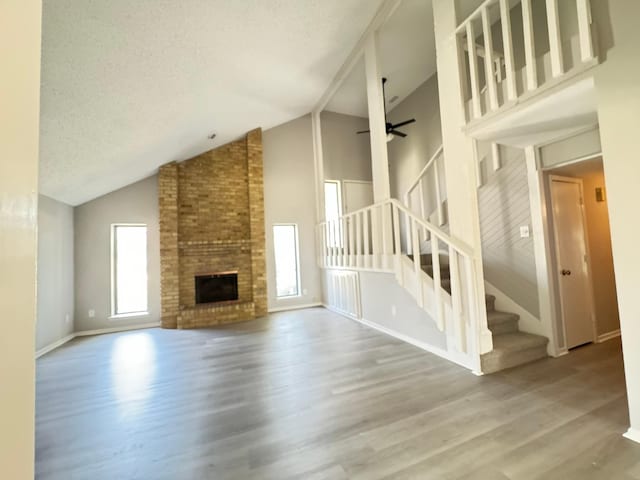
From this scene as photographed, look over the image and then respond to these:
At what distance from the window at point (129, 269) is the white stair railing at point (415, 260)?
12.0 feet

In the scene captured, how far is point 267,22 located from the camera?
301 cm

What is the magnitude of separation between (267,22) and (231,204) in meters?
3.61

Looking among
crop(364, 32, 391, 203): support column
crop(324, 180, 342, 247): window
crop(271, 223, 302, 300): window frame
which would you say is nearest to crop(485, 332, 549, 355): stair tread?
crop(364, 32, 391, 203): support column

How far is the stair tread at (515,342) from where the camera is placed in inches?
114

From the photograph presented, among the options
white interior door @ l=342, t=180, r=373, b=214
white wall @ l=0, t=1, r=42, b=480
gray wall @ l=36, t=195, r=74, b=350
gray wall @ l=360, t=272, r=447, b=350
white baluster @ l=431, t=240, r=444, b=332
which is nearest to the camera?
white wall @ l=0, t=1, r=42, b=480

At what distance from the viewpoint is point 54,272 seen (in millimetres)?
4156

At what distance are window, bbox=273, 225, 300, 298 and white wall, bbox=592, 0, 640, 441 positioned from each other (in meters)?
5.23

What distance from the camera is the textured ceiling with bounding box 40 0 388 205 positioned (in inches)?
80.3

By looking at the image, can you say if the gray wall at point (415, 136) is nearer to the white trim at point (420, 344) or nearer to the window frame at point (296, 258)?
the window frame at point (296, 258)

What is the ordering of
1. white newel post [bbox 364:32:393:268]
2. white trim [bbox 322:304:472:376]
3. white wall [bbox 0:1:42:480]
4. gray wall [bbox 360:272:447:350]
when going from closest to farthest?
white wall [bbox 0:1:42:480]
white trim [bbox 322:304:472:376]
gray wall [bbox 360:272:447:350]
white newel post [bbox 364:32:393:268]

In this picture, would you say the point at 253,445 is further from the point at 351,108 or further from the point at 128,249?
the point at 351,108

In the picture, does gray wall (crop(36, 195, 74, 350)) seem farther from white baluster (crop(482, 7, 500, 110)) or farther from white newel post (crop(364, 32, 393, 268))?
white baluster (crop(482, 7, 500, 110))

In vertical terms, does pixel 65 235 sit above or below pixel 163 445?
above

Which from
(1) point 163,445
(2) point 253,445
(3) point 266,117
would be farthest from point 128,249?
(2) point 253,445
